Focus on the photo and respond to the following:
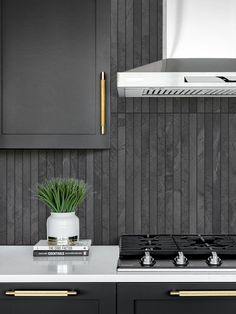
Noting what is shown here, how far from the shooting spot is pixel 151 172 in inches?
114

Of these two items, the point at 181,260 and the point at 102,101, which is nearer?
the point at 181,260

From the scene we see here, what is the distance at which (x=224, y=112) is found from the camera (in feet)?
9.46

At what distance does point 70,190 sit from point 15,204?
472 mm

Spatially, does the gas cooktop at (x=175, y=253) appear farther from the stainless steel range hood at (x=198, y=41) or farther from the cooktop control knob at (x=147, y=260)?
the stainless steel range hood at (x=198, y=41)

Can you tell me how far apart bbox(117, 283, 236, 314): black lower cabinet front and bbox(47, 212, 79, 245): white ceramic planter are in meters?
0.50

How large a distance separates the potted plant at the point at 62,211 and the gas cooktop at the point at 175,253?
26 centimetres

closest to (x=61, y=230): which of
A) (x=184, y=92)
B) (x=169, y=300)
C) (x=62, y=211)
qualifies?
(x=62, y=211)

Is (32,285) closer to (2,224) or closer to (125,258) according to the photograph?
(125,258)

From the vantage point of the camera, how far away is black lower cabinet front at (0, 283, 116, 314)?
212 cm

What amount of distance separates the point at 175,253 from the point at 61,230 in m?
0.57

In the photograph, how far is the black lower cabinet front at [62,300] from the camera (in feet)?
6.96

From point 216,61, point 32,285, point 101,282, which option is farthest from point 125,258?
point 216,61

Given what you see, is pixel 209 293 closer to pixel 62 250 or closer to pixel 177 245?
pixel 177 245

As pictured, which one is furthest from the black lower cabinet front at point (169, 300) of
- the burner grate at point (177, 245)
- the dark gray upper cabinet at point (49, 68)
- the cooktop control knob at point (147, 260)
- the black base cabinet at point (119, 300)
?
the dark gray upper cabinet at point (49, 68)
